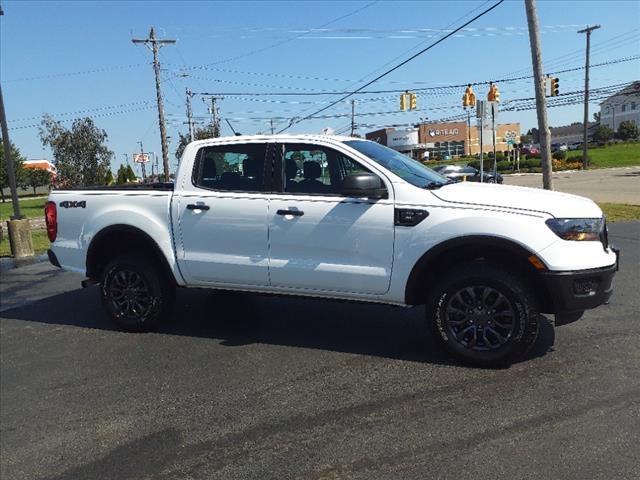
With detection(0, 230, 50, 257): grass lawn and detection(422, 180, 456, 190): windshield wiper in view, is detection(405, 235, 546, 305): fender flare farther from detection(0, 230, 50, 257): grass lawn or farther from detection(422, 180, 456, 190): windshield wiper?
detection(0, 230, 50, 257): grass lawn

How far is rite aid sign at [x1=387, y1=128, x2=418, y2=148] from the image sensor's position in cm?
8712

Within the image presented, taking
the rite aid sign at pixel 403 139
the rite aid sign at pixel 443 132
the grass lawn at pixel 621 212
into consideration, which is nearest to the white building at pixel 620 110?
the rite aid sign at pixel 443 132

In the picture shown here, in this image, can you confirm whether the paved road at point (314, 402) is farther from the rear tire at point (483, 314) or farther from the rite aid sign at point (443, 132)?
the rite aid sign at point (443, 132)

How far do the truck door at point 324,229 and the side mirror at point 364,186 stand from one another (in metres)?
0.07

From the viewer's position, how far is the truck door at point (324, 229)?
449 centimetres

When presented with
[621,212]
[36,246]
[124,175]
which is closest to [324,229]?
[36,246]

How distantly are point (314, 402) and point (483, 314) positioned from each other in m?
1.47

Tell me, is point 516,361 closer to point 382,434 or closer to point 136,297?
point 382,434

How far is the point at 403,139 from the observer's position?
88.4m

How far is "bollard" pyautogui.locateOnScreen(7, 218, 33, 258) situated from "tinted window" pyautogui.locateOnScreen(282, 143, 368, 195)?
9.46 m

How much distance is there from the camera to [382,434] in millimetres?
3355

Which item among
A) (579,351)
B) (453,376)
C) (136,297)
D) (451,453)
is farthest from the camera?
(136,297)

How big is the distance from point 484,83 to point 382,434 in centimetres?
3427

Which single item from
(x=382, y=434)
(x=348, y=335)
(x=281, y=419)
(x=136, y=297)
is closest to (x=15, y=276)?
(x=136, y=297)
